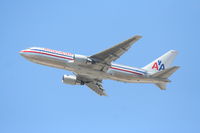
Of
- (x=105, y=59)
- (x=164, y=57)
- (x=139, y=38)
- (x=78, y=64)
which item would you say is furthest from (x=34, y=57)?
(x=164, y=57)

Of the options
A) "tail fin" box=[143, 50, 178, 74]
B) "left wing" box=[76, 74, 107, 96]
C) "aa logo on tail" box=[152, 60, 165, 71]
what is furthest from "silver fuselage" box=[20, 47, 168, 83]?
"left wing" box=[76, 74, 107, 96]

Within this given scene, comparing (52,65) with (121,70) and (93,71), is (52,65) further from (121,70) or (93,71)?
(121,70)

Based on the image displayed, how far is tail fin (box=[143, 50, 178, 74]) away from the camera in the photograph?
57.8 metres

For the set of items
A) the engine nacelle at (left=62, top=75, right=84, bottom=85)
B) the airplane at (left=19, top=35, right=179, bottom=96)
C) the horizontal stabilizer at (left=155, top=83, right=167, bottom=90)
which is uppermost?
the airplane at (left=19, top=35, right=179, bottom=96)

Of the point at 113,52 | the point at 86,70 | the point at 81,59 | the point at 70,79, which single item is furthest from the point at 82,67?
the point at 70,79

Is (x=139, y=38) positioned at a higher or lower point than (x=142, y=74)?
higher

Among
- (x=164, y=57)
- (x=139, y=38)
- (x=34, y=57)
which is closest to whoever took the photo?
(x=139, y=38)

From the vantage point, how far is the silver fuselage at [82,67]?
5238 centimetres

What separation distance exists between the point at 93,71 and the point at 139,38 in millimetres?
9854

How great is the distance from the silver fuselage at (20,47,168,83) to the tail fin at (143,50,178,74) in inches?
92.8

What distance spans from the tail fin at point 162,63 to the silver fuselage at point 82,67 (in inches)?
92.8

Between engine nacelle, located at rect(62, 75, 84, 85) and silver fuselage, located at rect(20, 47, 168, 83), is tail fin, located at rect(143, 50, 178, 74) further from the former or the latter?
engine nacelle, located at rect(62, 75, 84, 85)

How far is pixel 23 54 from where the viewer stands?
53.1 m

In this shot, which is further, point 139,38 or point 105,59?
point 105,59
